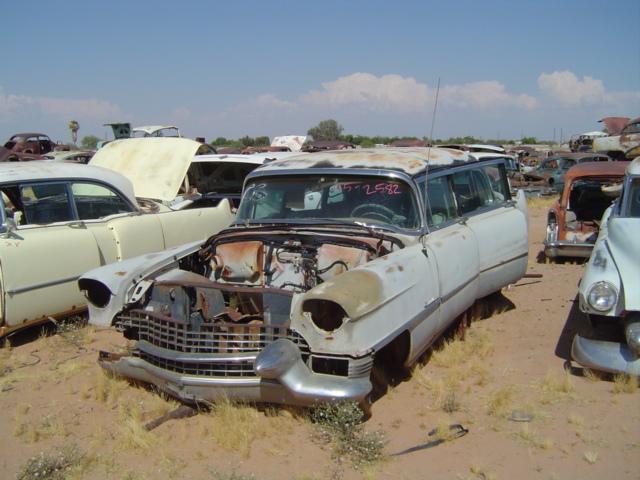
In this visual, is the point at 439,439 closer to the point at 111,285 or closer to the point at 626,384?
the point at 626,384

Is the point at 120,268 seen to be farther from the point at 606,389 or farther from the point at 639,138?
the point at 639,138

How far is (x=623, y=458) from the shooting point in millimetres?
3322

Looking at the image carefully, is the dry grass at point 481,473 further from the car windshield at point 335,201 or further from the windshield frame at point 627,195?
the windshield frame at point 627,195

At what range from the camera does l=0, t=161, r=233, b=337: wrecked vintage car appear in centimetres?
532

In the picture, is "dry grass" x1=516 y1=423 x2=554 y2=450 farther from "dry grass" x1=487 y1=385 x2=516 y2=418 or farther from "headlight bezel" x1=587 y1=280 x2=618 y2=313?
"headlight bezel" x1=587 y1=280 x2=618 y2=313

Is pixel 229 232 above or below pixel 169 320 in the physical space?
above

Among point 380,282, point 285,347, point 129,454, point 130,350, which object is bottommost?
point 129,454

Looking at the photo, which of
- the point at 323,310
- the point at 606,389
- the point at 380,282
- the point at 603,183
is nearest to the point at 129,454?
the point at 323,310

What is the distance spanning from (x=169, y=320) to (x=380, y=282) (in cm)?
137

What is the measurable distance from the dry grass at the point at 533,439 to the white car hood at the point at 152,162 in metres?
5.35

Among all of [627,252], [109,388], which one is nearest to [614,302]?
[627,252]

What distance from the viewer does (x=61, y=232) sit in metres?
5.79

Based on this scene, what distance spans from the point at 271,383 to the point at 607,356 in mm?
2389

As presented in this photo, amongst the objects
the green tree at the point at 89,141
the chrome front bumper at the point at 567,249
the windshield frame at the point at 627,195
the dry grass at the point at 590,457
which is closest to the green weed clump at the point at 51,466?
the dry grass at the point at 590,457
